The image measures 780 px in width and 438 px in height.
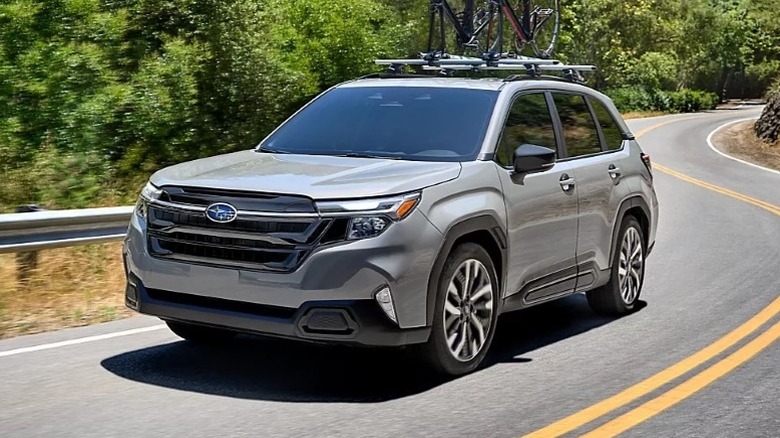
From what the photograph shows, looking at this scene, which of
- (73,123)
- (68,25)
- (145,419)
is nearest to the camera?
(145,419)

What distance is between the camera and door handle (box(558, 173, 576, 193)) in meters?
8.16

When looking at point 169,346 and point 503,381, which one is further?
point 169,346

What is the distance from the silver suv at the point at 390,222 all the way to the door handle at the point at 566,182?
0.04ft

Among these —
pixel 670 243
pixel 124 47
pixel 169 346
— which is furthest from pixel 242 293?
pixel 124 47

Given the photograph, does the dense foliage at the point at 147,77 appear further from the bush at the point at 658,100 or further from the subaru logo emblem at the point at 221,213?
the bush at the point at 658,100

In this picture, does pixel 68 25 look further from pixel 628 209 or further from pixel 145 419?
pixel 145 419

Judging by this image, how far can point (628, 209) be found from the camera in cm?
938

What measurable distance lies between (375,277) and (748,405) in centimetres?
229

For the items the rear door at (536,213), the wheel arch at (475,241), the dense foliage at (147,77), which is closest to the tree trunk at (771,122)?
the dense foliage at (147,77)

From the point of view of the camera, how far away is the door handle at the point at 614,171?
9.05 meters

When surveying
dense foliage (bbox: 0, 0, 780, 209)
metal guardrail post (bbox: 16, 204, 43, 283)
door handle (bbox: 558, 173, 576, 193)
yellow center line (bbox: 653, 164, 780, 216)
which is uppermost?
door handle (bbox: 558, 173, 576, 193)

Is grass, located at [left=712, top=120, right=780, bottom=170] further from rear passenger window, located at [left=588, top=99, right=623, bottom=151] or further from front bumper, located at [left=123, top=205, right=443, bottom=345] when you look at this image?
front bumper, located at [left=123, top=205, right=443, bottom=345]

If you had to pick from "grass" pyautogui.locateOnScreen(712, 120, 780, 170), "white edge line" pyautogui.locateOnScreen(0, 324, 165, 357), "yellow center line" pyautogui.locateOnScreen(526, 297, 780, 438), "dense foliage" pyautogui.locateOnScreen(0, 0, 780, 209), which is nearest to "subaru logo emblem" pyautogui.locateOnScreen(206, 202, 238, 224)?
"white edge line" pyautogui.locateOnScreen(0, 324, 165, 357)

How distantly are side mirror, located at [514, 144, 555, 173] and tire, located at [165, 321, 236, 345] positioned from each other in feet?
7.05
